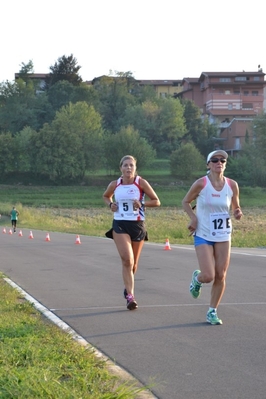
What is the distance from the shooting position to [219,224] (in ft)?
29.6

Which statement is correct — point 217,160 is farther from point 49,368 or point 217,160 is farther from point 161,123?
point 161,123

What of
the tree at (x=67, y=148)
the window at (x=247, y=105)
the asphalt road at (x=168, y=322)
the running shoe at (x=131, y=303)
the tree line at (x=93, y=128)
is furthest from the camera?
the window at (x=247, y=105)

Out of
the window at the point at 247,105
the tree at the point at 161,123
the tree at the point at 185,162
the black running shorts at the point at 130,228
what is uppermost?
the window at the point at 247,105

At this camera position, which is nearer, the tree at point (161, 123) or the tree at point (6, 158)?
the tree at point (6, 158)

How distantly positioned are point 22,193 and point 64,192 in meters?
5.50

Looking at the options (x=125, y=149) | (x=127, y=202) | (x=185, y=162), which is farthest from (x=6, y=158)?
(x=127, y=202)

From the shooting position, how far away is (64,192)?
10012cm

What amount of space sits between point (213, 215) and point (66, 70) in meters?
145

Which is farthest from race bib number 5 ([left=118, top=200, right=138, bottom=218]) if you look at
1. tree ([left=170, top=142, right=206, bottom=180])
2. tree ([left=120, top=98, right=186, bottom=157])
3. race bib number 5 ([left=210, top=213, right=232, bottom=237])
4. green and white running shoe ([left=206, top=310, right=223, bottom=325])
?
tree ([left=120, top=98, right=186, bottom=157])

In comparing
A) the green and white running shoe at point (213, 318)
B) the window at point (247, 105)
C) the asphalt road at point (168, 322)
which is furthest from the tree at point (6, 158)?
the green and white running shoe at point (213, 318)

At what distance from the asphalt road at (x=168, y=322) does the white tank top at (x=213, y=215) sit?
1.00 m

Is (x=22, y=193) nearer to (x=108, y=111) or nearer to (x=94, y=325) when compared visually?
(x=108, y=111)

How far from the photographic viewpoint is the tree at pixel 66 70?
5910 inches

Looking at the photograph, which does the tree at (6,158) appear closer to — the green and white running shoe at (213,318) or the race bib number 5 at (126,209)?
the race bib number 5 at (126,209)
